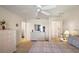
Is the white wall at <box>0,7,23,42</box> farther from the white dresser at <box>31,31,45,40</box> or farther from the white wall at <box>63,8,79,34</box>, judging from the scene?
the white wall at <box>63,8,79,34</box>

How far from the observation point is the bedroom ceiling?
2.41m

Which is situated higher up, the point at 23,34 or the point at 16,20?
the point at 16,20

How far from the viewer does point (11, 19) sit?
8.18 feet

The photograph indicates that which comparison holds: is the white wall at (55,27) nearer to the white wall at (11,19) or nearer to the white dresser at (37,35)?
the white dresser at (37,35)

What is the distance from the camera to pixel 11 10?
8.12ft

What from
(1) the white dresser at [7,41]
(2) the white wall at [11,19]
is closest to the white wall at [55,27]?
(2) the white wall at [11,19]

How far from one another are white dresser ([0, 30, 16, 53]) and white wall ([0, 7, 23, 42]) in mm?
97

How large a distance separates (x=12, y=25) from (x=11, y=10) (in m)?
0.29

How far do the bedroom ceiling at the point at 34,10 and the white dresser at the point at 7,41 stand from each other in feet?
1.37

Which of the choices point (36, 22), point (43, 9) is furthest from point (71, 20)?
point (36, 22)
